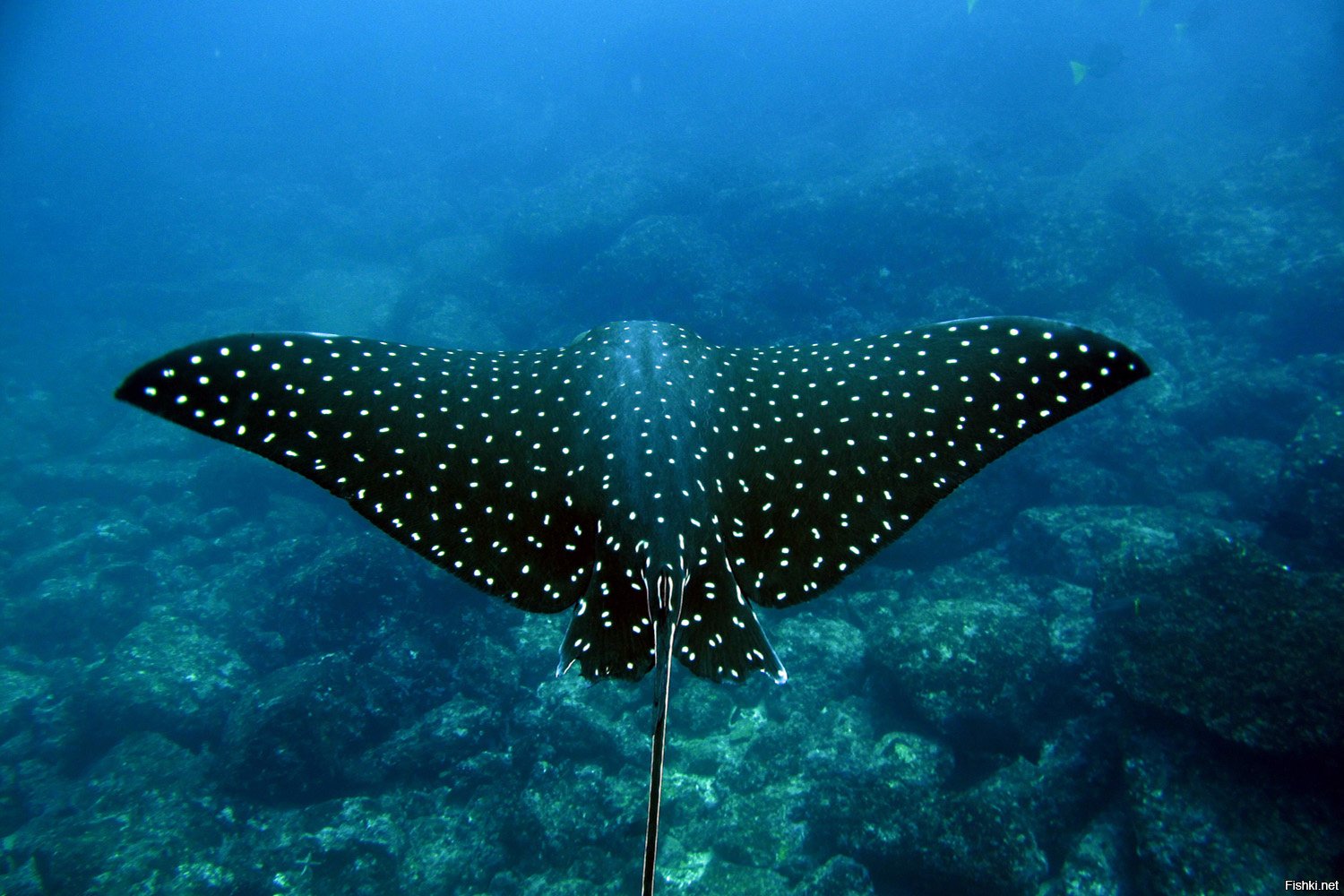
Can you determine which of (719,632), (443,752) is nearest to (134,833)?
(443,752)

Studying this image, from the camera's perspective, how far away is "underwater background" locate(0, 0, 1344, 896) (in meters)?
6.84

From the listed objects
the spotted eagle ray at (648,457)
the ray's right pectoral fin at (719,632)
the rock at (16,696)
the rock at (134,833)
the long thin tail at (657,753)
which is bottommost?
the rock at (134,833)

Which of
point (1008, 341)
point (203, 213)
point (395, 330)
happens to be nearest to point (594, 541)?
point (1008, 341)

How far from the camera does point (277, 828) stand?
8383 mm

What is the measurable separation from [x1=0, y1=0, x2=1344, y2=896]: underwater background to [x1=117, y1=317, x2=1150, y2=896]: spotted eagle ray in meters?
5.62

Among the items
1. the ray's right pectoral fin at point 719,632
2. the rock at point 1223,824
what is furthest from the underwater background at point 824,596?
the ray's right pectoral fin at point 719,632

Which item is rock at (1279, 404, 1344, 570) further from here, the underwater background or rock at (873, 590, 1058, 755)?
rock at (873, 590, 1058, 755)

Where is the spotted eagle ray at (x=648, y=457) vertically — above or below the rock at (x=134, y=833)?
above

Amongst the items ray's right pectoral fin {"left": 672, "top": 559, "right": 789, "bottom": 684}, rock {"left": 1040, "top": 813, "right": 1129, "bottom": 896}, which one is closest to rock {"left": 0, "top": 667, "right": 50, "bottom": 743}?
ray's right pectoral fin {"left": 672, "top": 559, "right": 789, "bottom": 684}

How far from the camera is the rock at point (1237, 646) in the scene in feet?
19.6

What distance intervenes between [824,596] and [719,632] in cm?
875

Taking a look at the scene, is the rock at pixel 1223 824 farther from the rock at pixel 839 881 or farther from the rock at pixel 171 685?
the rock at pixel 171 685

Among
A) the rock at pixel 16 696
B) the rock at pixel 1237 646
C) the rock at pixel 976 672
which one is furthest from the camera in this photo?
the rock at pixel 16 696

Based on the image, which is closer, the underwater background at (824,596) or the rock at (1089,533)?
the underwater background at (824,596)
